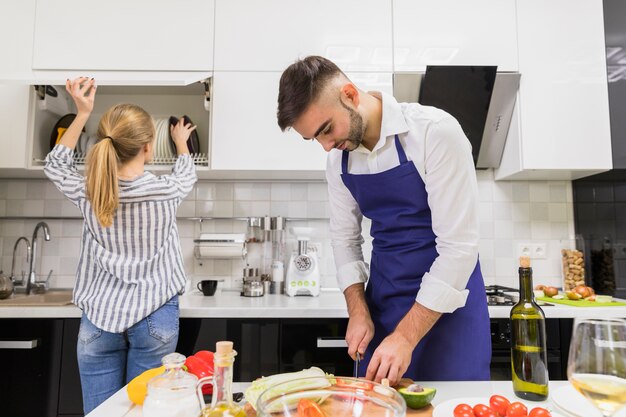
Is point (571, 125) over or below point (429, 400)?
over

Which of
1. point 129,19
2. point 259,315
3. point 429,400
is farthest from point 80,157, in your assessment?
point 429,400

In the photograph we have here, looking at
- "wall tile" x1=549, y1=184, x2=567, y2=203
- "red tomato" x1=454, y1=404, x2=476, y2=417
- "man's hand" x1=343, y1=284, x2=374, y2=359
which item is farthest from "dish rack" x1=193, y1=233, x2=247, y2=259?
"wall tile" x1=549, y1=184, x2=567, y2=203

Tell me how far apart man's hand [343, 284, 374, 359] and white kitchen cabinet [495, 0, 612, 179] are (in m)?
1.24

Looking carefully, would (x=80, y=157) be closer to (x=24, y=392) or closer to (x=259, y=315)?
(x=24, y=392)

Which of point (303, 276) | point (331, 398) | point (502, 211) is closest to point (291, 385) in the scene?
point (331, 398)

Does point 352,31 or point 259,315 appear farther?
point 352,31

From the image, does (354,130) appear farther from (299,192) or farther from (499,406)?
(299,192)

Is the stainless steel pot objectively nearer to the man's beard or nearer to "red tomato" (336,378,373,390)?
the man's beard

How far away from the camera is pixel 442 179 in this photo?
1.02m

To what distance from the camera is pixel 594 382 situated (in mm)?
505

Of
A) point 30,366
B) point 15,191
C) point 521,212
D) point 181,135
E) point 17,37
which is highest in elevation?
point 17,37

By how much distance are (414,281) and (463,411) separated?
1.79 feet

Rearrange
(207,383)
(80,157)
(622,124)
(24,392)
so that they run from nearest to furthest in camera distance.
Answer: (207,383) < (24,392) < (622,124) < (80,157)

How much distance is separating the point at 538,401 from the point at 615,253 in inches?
65.2
